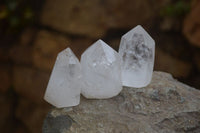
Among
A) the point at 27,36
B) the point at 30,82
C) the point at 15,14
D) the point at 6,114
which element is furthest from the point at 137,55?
the point at 6,114

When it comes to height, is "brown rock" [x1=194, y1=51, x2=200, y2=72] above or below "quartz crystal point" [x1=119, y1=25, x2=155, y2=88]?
below

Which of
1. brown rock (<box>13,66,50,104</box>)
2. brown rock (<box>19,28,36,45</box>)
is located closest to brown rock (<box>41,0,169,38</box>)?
brown rock (<box>19,28,36,45</box>)

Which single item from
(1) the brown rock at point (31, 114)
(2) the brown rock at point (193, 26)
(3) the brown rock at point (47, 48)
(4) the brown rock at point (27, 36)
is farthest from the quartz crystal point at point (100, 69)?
(4) the brown rock at point (27, 36)

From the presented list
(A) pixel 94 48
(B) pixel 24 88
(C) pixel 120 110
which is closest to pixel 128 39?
(A) pixel 94 48

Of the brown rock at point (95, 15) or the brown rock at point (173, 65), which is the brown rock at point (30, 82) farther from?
the brown rock at point (173, 65)

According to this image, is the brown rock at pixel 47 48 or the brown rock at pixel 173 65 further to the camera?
the brown rock at pixel 47 48

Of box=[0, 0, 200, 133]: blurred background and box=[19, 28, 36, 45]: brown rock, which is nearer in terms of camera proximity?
box=[0, 0, 200, 133]: blurred background

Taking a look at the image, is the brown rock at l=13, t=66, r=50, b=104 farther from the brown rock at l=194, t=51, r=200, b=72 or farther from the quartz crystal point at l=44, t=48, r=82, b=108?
the quartz crystal point at l=44, t=48, r=82, b=108

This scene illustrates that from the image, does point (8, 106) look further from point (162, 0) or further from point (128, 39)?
point (128, 39)
